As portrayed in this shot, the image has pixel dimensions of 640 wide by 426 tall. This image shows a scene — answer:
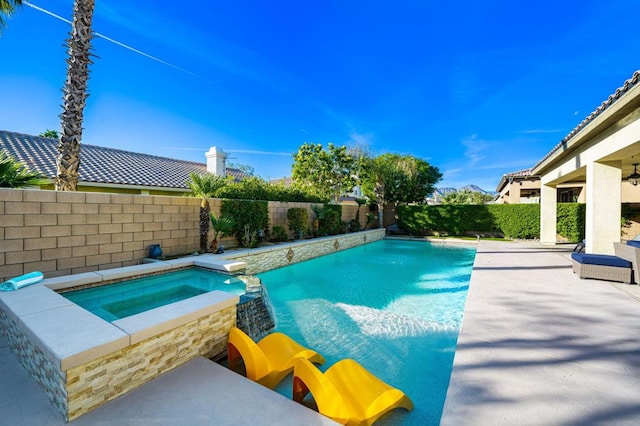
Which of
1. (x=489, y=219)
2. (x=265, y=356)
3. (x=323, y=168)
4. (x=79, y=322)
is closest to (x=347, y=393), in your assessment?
(x=265, y=356)

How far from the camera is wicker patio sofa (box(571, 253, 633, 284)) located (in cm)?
685

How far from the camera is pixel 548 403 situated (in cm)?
278

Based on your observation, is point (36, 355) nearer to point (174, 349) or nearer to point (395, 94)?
point (174, 349)

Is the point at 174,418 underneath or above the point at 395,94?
underneath

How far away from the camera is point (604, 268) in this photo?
709 cm

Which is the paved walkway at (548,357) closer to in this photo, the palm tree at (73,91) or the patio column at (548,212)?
the patio column at (548,212)

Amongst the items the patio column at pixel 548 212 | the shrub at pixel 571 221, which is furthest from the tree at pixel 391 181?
the patio column at pixel 548 212

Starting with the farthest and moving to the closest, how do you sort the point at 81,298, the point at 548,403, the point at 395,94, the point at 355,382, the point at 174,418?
the point at 395,94
the point at 81,298
the point at 355,382
the point at 548,403
the point at 174,418

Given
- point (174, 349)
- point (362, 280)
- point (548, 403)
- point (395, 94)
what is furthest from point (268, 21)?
point (548, 403)

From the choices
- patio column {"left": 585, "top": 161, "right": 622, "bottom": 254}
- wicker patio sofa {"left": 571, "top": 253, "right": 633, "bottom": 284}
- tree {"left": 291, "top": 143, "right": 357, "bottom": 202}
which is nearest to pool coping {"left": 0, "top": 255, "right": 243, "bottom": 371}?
A: wicker patio sofa {"left": 571, "top": 253, "right": 633, "bottom": 284}

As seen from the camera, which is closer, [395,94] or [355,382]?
[355,382]

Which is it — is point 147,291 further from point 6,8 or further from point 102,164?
point 102,164

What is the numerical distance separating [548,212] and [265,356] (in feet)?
54.2

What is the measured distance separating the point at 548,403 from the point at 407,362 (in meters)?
1.90
